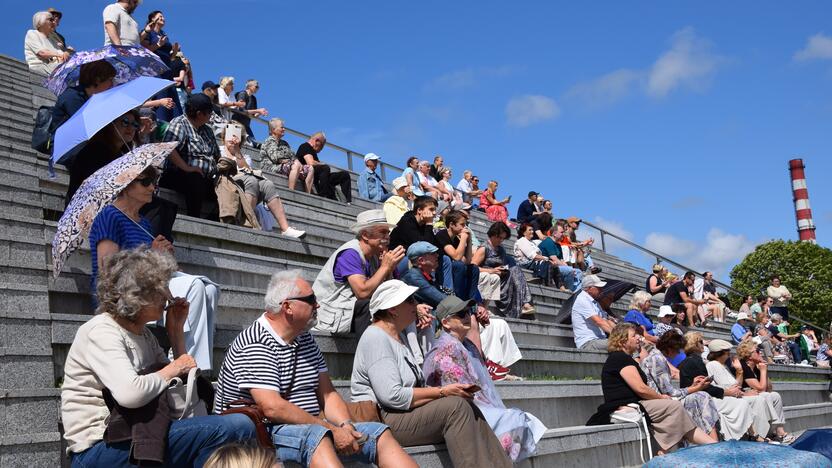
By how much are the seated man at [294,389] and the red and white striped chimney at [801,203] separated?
173ft

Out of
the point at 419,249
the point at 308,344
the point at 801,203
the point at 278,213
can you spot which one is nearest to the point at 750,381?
the point at 419,249

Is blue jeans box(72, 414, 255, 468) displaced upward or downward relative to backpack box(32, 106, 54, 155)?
downward

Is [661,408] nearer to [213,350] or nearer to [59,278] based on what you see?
[213,350]

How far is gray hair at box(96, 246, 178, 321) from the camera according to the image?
13.3 ft

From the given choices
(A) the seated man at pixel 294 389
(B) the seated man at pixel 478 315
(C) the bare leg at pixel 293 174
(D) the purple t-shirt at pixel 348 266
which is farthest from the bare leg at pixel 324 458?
(C) the bare leg at pixel 293 174

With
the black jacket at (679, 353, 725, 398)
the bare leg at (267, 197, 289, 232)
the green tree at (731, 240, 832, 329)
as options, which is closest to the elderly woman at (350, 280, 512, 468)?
the bare leg at (267, 197, 289, 232)

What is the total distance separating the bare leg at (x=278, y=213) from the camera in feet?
29.5

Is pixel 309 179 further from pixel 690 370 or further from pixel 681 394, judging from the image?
pixel 681 394

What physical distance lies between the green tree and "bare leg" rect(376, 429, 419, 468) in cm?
3629

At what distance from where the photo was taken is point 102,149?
257 inches

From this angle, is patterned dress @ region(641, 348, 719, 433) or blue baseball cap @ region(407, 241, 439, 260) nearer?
blue baseball cap @ region(407, 241, 439, 260)

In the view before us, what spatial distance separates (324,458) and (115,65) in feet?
16.0

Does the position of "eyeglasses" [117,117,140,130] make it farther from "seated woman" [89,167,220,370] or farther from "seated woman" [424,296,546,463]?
"seated woman" [424,296,546,463]

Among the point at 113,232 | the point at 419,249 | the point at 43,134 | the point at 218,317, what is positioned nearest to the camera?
the point at 113,232
